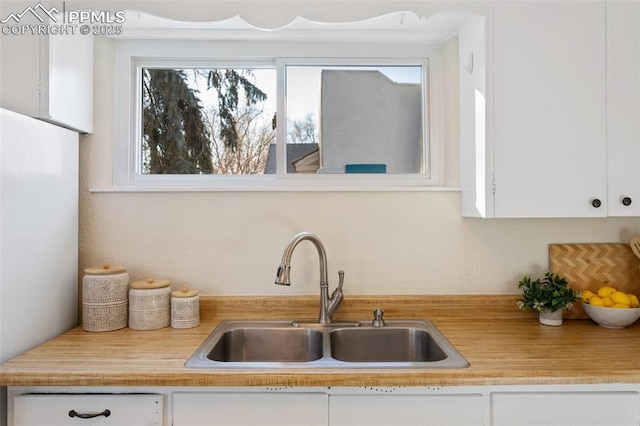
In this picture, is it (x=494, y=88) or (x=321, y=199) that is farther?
(x=321, y=199)

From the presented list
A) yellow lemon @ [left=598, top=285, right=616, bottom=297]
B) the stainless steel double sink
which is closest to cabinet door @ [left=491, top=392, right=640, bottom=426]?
the stainless steel double sink

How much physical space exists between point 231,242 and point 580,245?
4.91 feet

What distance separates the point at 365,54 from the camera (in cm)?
185

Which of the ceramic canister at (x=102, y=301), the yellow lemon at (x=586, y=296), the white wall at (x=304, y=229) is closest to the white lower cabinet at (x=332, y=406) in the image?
the ceramic canister at (x=102, y=301)

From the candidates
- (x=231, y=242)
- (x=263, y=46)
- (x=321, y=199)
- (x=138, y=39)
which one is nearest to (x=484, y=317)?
(x=321, y=199)

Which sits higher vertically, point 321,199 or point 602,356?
point 321,199

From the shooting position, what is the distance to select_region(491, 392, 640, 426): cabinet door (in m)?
1.19

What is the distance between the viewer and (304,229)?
1.78 metres

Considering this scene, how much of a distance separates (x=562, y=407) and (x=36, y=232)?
5.71 feet

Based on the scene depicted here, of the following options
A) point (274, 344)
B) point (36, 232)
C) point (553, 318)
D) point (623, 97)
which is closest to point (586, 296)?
point (553, 318)

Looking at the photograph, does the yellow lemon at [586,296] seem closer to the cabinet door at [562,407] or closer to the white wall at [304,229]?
the white wall at [304,229]

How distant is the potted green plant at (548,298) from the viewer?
160cm

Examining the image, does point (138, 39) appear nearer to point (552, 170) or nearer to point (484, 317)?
point (552, 170)

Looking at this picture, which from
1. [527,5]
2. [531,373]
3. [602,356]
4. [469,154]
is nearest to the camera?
[531,373]
